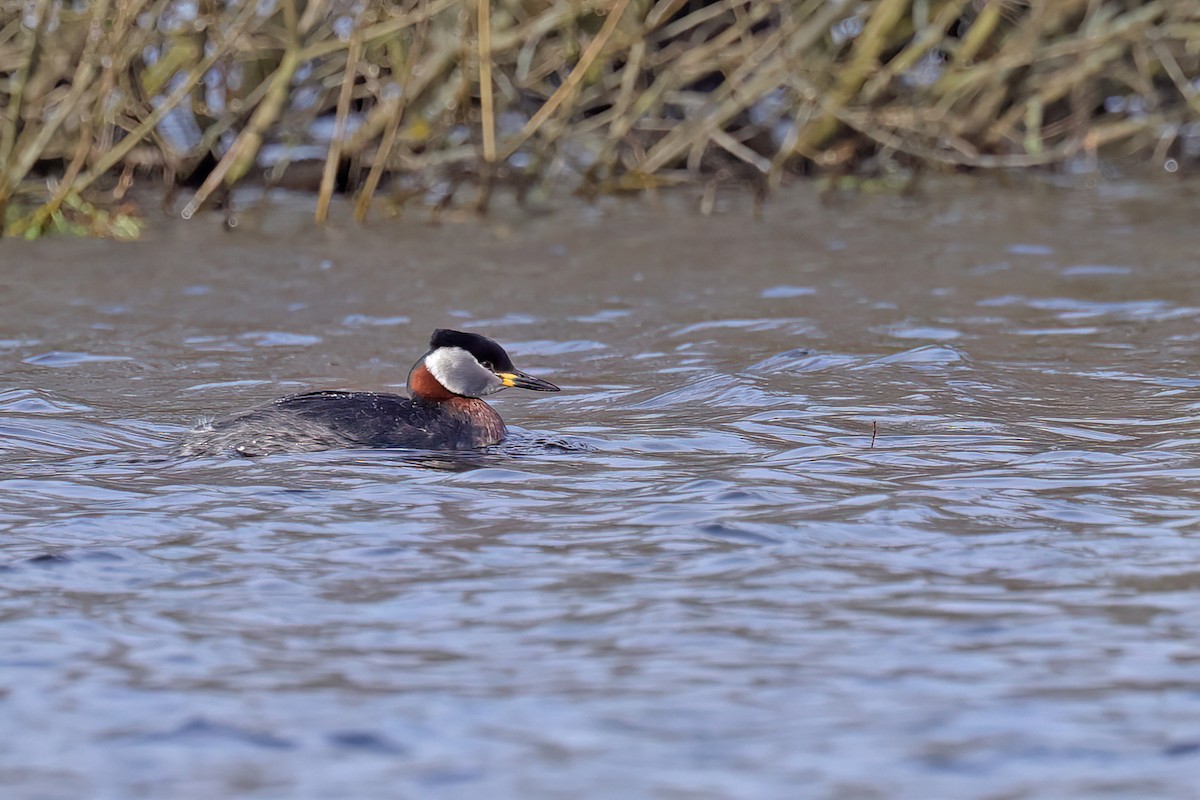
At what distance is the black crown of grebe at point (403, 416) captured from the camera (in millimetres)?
6832

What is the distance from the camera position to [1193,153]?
16.5 m

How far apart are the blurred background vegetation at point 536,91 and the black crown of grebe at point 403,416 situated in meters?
4.89

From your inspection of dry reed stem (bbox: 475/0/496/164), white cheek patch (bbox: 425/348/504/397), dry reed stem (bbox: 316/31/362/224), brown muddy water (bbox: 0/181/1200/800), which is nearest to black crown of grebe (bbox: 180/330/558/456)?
white cheek patch (bbox: 425/348/504/397)

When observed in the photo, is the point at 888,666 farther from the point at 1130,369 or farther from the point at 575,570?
the point at 1130,369

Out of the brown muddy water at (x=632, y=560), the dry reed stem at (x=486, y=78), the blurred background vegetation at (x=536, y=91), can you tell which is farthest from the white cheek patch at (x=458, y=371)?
the blurred background vegetation at (x=536, y=91)

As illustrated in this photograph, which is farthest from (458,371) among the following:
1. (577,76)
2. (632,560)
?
(577,76)

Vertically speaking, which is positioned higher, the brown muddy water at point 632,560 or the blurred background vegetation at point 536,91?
the blurred background vegetation at point 536,91

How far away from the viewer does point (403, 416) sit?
23.9 ft

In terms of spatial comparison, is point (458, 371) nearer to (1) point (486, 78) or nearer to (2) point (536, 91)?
(1) point (486, 78)

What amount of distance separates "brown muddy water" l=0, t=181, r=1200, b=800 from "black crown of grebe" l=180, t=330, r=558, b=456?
4.8 inches

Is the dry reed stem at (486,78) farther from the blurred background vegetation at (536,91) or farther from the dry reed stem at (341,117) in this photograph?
the dry reed stem at (341,117)

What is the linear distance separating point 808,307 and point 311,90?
580 cm

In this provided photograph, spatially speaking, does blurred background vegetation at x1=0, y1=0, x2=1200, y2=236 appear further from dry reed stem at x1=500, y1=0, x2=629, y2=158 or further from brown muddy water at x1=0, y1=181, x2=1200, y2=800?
brown muddy water at x1=0, y1=181, x2=1200, y2=800

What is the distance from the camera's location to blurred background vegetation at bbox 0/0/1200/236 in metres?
12.4
